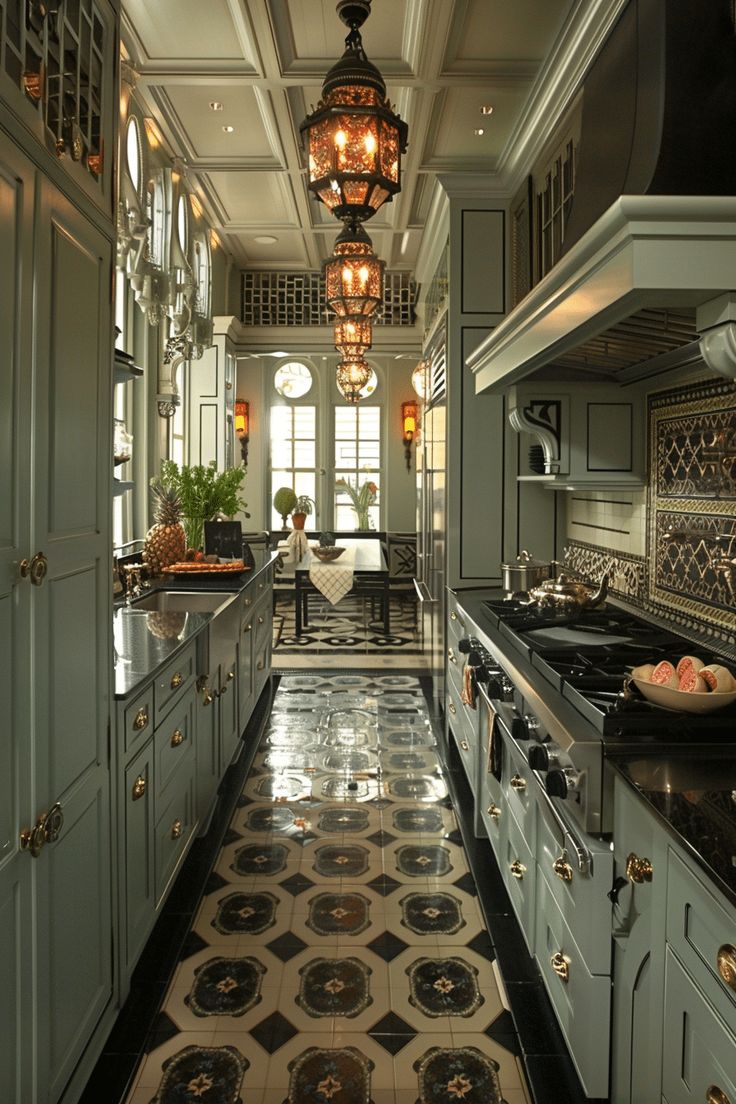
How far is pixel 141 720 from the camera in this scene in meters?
2.57

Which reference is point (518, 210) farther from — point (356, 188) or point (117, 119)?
point (117, 119)

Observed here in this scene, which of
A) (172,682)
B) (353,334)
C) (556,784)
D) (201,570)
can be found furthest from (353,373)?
(556,784)

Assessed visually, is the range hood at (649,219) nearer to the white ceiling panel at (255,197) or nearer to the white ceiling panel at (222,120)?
the white ceiling panel at (222,120)

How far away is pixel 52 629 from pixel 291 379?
405 inches

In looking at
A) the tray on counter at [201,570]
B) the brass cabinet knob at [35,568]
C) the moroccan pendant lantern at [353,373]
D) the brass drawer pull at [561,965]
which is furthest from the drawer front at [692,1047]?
the moroccan pendant lantern at [353,373]

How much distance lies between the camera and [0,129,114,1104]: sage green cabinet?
163cm

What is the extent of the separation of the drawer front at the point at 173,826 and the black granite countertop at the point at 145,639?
49cm

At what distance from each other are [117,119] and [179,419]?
596cm

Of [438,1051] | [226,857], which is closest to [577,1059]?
[438,1051]

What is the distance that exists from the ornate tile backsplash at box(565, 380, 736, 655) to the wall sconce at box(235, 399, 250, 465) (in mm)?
8364

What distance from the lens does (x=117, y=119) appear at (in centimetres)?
227

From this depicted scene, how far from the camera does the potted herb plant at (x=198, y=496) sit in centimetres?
572

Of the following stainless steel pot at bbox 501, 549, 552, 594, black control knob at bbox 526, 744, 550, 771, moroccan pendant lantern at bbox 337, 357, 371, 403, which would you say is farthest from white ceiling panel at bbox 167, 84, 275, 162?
black control knob at bbox 526, 744, 550, 771

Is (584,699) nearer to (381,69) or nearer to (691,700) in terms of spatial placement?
(691,700)
